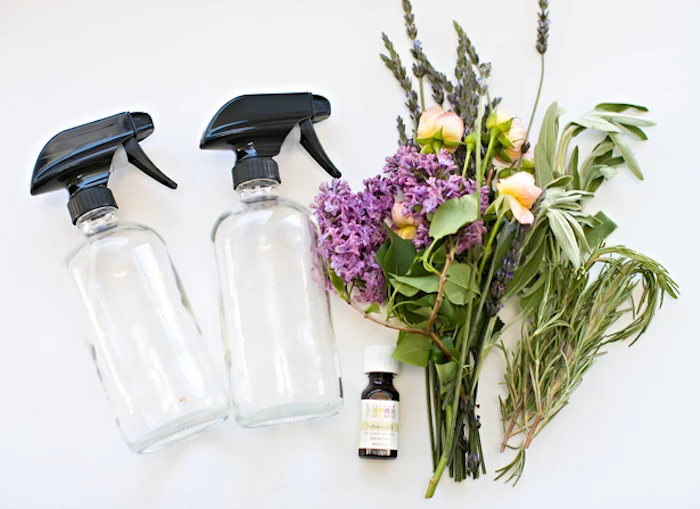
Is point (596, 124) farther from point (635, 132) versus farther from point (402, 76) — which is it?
point (402, 76)

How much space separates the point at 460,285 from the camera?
0.93 metres

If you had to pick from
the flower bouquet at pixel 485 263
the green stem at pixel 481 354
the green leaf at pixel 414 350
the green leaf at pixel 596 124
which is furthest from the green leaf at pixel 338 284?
the green leaf at pixel 596 124

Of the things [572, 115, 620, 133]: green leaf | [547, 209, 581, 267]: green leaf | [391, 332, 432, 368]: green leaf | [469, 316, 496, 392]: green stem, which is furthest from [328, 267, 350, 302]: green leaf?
[572, 115, 620, 133]: green leaf

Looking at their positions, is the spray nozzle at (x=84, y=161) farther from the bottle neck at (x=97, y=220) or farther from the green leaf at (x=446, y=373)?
the green leaf at (x=446, y=373)

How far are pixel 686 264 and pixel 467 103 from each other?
0.46 meters

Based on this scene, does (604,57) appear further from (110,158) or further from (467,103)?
(110,158)

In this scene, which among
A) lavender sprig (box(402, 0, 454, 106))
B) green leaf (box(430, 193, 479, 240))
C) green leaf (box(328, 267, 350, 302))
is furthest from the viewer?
lavender sprig (box(402, 0, 454, 106))

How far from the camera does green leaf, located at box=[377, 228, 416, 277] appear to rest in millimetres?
940

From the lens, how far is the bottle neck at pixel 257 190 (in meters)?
0.99

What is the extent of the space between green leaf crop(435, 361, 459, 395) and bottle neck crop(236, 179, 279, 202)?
0.38 metres

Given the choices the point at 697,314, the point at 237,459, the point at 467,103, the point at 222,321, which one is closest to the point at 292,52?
the point at 467,103

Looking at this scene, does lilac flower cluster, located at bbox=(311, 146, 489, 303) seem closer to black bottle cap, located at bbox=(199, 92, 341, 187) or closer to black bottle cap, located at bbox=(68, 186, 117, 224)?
black bottle cap, located at bbox=(199, 92, 341, 187)

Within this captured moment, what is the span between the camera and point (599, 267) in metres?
1.04

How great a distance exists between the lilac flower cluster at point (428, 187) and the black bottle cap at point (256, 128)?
208 millimetres
